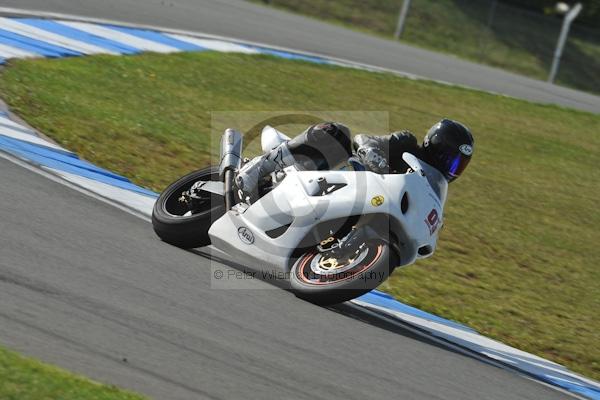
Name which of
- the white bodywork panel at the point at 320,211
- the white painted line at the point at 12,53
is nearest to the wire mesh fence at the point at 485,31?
the white painted line at the point at 12,53

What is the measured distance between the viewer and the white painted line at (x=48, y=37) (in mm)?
13130

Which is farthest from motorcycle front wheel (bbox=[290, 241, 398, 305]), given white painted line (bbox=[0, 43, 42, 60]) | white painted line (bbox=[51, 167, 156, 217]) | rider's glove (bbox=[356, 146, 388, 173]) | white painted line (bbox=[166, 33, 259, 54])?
white painted line (bbox=[166, 33, 259, 54])

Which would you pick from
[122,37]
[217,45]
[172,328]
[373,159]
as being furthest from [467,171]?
[172,328]

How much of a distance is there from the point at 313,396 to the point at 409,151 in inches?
97.6

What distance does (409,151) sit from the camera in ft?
23.2

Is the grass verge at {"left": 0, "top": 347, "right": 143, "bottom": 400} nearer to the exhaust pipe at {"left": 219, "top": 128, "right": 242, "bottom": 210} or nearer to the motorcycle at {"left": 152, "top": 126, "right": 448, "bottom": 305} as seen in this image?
the motorcycle at {"left": 152, "top": 126, "right": 448, "bottom": 305}

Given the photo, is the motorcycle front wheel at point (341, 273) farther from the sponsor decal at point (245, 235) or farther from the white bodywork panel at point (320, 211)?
the sponsor decal at point (245, 235)

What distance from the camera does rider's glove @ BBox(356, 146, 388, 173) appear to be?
22.7ft

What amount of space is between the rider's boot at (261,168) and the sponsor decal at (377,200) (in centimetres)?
74

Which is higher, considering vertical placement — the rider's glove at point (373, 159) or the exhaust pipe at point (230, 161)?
the rider's glove at point (373, 159)

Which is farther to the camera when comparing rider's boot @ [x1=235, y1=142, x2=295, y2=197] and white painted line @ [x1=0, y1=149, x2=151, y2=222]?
white painted line @ [x1=0, y1=149, x2=151, y2=222]

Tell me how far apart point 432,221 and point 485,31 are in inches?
966

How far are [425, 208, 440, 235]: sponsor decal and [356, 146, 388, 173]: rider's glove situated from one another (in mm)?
425

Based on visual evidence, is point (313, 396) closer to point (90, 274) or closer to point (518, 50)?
point (90, 274)
